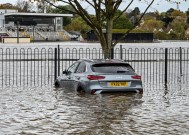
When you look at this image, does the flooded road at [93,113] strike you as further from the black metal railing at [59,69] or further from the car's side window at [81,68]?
the black metal railing at [59,69]

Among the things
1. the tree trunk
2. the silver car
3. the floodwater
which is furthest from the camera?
the tree trunk

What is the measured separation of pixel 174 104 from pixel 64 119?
166 inches

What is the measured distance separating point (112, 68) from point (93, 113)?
3029 millimetres

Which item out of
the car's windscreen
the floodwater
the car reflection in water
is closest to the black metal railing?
the floodwater

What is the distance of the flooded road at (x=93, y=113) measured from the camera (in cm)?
1002

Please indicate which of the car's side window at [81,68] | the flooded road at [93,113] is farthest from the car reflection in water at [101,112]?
the car's side window at [81,68]

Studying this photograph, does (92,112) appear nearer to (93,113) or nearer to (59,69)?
(93,113)

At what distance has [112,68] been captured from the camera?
15.0m

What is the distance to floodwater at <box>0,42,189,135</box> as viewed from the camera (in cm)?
1001

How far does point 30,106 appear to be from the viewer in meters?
13.6

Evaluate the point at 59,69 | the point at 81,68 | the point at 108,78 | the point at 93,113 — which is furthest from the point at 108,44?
the point at 93,113

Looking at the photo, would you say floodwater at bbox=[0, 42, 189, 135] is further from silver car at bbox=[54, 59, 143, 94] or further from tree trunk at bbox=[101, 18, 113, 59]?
tree trunk at bbox=[101, 18, 113, 59]

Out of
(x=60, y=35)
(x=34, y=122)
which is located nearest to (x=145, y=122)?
(x=34, y=122)

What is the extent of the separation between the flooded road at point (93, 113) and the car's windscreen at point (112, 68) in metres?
0.89
